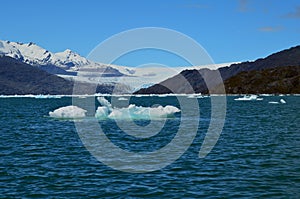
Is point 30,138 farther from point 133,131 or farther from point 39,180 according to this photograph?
point 39,180

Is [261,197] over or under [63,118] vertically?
under

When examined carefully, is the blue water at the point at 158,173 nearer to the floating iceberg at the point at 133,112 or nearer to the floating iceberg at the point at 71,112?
the floating iceberg at the point at 133,112

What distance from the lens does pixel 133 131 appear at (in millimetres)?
46969

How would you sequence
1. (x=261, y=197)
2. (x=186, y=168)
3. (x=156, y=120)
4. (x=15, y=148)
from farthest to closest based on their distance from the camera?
(x=156, y=120)
(x=15, y=148)
(x=186, y=168)
(x=261, y=197)

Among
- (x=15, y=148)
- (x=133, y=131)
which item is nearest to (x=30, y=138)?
(x=15, y=148)

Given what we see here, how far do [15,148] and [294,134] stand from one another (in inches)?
1069

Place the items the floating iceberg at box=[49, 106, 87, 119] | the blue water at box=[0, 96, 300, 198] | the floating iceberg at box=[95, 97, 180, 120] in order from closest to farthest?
the blue water at box=[0, 96, 300, 198] < the floating iceberg at box=[95, 97, 180, 120] < the floating iceberg at box=[49, 106, 87, 119]

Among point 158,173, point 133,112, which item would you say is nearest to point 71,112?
point 133,112

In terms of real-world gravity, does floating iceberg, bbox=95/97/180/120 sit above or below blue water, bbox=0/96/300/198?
above

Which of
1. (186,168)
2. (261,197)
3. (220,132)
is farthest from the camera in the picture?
(220,132)

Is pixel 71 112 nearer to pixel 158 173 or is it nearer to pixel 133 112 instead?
pixel 133 112

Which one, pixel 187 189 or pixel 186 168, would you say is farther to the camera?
pixel 186 168

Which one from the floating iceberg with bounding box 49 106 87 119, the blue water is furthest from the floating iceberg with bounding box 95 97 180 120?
the blue water

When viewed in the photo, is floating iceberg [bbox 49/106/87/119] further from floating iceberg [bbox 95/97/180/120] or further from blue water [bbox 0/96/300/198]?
blue water [bbox 0/96/300/198]
